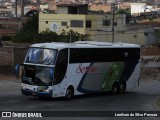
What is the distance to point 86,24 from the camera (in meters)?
91.7

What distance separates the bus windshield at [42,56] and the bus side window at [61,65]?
375 millimetres

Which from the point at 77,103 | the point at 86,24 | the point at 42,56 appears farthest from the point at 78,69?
the point at 86,24

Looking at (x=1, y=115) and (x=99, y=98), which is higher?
(x=1, y=115)

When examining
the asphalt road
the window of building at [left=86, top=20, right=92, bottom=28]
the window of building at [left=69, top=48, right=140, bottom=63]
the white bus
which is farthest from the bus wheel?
the window of building at [left=86, top=20, right=92, bottom=28]

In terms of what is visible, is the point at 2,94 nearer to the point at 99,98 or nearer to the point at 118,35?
the point at 99,98

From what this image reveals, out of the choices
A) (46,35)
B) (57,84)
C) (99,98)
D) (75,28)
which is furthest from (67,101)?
(75,28)

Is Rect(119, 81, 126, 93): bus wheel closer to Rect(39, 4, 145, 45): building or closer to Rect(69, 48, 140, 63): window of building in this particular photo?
Rect(69, 48, 140, 63): window of building

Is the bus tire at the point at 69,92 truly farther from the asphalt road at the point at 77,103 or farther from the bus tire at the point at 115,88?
the bus tire at the point at 115,88

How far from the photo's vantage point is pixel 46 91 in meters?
28.5

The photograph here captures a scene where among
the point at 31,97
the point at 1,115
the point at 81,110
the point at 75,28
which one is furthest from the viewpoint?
the point at 75,28

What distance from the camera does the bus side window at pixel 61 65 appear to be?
93.9ft

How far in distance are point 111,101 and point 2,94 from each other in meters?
6.83

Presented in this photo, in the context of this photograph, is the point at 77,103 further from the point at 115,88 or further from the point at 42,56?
the point at 115,88

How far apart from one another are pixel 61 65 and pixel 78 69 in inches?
75.1
